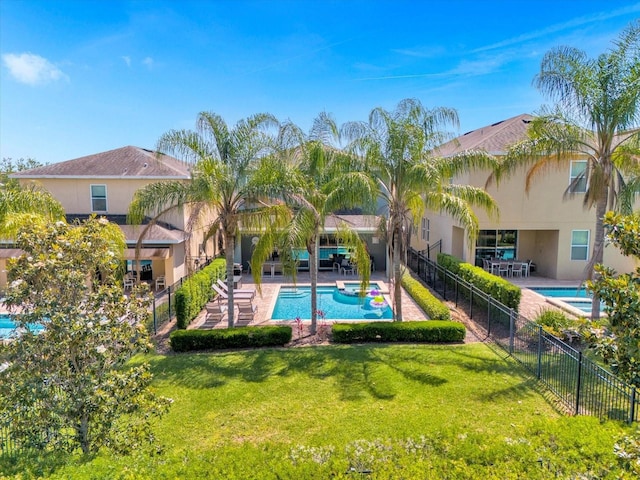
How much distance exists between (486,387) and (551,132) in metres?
9.18

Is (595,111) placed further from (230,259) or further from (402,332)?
(230,259)

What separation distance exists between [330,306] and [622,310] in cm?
1560

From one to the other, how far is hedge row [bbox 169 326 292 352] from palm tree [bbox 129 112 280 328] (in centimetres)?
272

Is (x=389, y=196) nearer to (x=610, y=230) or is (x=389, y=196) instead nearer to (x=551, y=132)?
(x=551, y=132)

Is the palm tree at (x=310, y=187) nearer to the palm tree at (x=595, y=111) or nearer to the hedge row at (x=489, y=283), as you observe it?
the hedge row at (x=489, y=283)

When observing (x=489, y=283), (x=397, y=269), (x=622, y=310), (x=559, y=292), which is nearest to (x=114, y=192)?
(x=397, y=269)

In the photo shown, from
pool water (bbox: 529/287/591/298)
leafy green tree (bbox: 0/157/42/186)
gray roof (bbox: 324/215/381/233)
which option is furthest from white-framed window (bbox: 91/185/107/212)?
leafy green tree (bbox: 0/157/42/186)

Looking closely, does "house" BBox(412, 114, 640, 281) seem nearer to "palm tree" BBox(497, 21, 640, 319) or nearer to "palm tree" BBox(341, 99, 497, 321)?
"palm tree" BBox(497, 21, 640, 319)

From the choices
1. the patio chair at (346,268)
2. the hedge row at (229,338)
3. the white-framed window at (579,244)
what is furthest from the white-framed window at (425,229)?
the hedge row at (229,338)

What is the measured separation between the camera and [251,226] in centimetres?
1295

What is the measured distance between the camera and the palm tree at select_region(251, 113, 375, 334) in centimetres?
1207

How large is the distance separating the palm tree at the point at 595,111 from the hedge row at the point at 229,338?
34.0ft

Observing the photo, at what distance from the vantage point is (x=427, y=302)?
15.7 m

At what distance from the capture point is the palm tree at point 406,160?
42.2 feet
